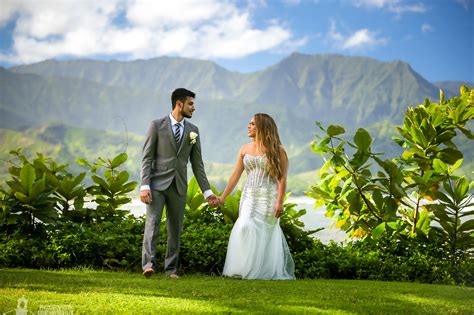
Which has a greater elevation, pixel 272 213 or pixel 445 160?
pixel 445 160

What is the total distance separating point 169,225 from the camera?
5.45 meters

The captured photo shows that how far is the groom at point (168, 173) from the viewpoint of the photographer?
5.33 m

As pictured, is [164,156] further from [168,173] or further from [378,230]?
[378,230]

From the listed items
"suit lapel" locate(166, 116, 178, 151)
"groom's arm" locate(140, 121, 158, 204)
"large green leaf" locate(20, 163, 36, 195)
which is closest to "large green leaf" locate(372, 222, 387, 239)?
"suit lapel" locate(166, 116, 178, 151)

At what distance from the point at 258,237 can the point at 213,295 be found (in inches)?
51.5

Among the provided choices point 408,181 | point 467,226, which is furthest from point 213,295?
point 408,181

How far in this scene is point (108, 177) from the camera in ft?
22.4

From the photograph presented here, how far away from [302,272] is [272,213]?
0.78 meters

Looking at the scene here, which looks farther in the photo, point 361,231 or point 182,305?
point 361,231

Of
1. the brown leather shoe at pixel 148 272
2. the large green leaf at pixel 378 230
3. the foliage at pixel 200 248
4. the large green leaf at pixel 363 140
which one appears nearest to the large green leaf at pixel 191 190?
the foliage at pixel 200 248

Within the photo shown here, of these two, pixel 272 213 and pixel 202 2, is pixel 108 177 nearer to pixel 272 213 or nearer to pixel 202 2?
pixel 272 213

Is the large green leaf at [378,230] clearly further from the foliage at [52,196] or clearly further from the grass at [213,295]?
the foliage at [52,196]

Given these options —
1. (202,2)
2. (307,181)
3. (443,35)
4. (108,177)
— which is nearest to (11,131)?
(202,2)

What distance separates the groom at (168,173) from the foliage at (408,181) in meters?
1.49
